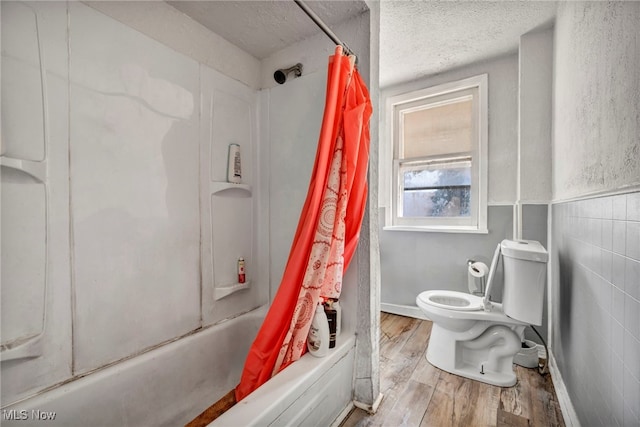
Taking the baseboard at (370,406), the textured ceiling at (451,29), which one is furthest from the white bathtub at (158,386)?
the textured ceiling at (451,29)

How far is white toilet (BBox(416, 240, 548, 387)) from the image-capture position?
4.77 ft

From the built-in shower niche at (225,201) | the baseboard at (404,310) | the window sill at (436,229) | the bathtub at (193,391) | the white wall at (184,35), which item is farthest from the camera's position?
the baseboard at (404,310)

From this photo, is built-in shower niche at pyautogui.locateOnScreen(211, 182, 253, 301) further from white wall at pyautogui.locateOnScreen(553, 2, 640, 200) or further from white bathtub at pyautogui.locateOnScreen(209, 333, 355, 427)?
white wall at pyautogui.locateOnScreen(553, 2, 640, 200)

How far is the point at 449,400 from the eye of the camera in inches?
57.0

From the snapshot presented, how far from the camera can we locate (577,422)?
1.16m

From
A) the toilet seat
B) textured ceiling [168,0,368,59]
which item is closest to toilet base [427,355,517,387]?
the toilet seat

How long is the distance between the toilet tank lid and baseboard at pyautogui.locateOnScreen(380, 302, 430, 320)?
116 cm

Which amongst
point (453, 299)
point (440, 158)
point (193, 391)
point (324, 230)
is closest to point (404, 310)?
point (453, 299)

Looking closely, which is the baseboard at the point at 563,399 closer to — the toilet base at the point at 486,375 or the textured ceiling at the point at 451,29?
the toilet base at the point at 486,375

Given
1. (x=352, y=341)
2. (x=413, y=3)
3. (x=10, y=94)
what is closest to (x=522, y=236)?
(x=352, y=341)

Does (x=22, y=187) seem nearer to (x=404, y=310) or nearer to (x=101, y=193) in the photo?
(x=101, y=193)

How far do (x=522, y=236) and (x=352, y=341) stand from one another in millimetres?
1530

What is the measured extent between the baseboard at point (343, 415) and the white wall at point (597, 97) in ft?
4.75

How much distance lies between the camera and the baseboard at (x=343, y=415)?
127 centimetres
